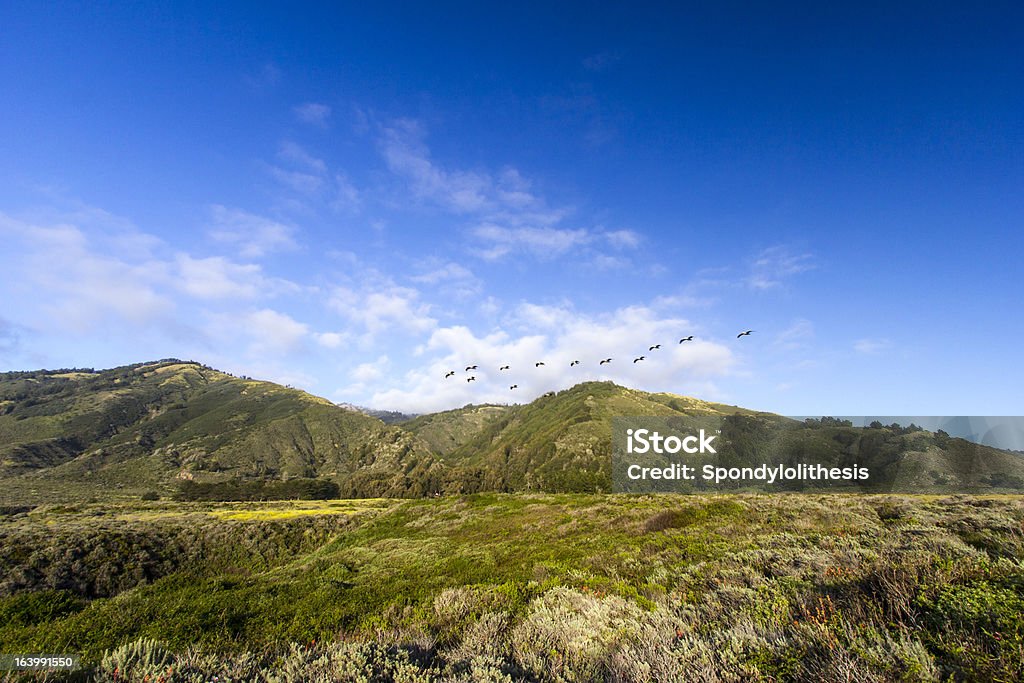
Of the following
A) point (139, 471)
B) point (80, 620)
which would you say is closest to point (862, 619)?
point (80, 620)

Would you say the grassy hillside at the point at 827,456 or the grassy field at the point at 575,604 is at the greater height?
the grassy field at the point at 575,604

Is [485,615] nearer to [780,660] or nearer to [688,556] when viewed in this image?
[780,660]

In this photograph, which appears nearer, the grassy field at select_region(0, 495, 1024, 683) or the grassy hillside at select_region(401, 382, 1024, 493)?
the grassy field at select_region(0, 495, 1024, 683)

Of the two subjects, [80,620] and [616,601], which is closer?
[616,601]

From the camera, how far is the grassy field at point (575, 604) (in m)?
4.69

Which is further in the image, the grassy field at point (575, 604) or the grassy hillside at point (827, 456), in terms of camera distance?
the grassy hillside at point (827, 456)

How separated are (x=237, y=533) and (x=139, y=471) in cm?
20848

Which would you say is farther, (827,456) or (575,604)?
(827,456)

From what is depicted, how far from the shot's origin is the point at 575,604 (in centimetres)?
792

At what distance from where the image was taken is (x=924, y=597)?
5230 mm

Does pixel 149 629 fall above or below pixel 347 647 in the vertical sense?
below

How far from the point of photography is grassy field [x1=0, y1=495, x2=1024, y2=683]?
4691mm

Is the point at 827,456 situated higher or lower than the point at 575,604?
lower

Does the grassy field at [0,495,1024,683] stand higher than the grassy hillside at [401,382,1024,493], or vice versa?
the grassy field at [0,495,1024,683]
